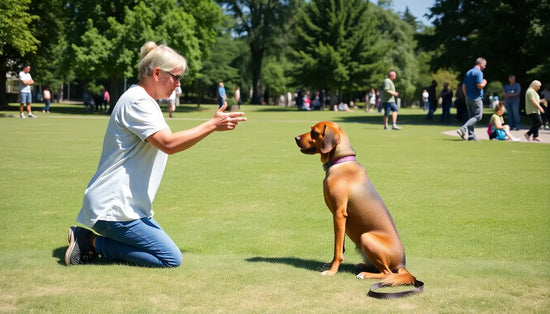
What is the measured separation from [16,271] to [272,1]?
214 feet

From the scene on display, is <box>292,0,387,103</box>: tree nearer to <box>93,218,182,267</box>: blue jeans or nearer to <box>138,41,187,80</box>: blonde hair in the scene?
<box>138,41,187,80</box>: blonde hair

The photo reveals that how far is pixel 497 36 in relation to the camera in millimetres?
31016

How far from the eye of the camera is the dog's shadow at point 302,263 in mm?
4738

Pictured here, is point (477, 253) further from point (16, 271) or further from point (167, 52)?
point (16, 271)

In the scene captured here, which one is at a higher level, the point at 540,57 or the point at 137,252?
the point at 540,57

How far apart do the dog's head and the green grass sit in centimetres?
107

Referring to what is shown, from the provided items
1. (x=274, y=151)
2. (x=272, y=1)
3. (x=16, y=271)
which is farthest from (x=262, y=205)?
(x=272, y=1)

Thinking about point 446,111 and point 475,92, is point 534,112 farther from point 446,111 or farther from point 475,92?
point 446,111

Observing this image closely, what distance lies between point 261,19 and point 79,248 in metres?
64.5

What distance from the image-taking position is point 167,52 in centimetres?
475

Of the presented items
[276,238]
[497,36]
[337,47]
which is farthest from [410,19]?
[276,238]

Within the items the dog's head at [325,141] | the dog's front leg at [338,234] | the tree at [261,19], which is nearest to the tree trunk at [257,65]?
the tree at [261,19]

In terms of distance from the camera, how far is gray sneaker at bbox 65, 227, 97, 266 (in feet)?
15.3

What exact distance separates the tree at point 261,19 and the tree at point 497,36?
3263 cm
